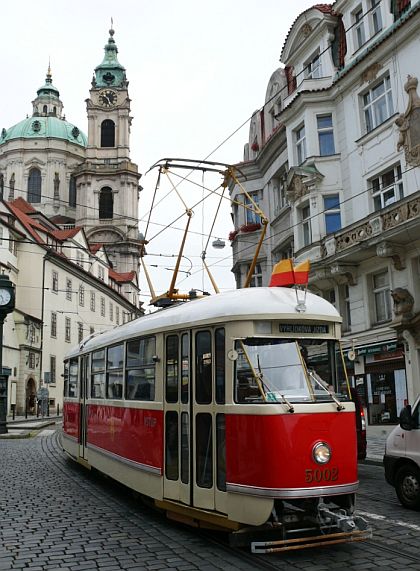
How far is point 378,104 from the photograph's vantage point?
22.2 meters

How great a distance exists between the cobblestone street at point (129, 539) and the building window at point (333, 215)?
45.6 ft

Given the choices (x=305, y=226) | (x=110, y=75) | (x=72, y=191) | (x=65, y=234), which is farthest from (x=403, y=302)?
(x=110, y=75)

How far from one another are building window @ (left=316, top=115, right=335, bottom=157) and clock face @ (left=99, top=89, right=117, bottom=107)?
67270mm

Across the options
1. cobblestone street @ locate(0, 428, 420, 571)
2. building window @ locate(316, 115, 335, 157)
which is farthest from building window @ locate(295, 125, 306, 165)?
cobblestone street @ locate(0, 428, 420, 571)

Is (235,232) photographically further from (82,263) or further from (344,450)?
(82,263)

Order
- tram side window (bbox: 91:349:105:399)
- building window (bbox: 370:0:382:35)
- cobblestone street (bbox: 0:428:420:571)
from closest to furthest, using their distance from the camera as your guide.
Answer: cobblestone street (bbox: 0:428:420:571) < tram side window (bbox: 91:349:105:399) < building window (bbox: 370:0:382:35)

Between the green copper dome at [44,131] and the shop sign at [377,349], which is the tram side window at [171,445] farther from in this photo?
the green copper dome at [44,131]

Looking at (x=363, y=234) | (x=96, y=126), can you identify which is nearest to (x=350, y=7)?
(x=363, y=234)

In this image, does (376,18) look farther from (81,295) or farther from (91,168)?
(91,168)

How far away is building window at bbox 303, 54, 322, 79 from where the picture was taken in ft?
83.5

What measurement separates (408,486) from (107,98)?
8602 centimetres

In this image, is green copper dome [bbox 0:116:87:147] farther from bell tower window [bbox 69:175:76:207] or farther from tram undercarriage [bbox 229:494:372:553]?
tram undercarriage [bbox 229:494:372:553]

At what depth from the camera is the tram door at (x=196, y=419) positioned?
22.5 ft

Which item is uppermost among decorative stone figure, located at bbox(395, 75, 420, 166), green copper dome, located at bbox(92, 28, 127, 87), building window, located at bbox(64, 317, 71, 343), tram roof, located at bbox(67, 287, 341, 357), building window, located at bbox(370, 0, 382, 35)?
green copper dome, located at bbox(92, 28, 127, 87)
